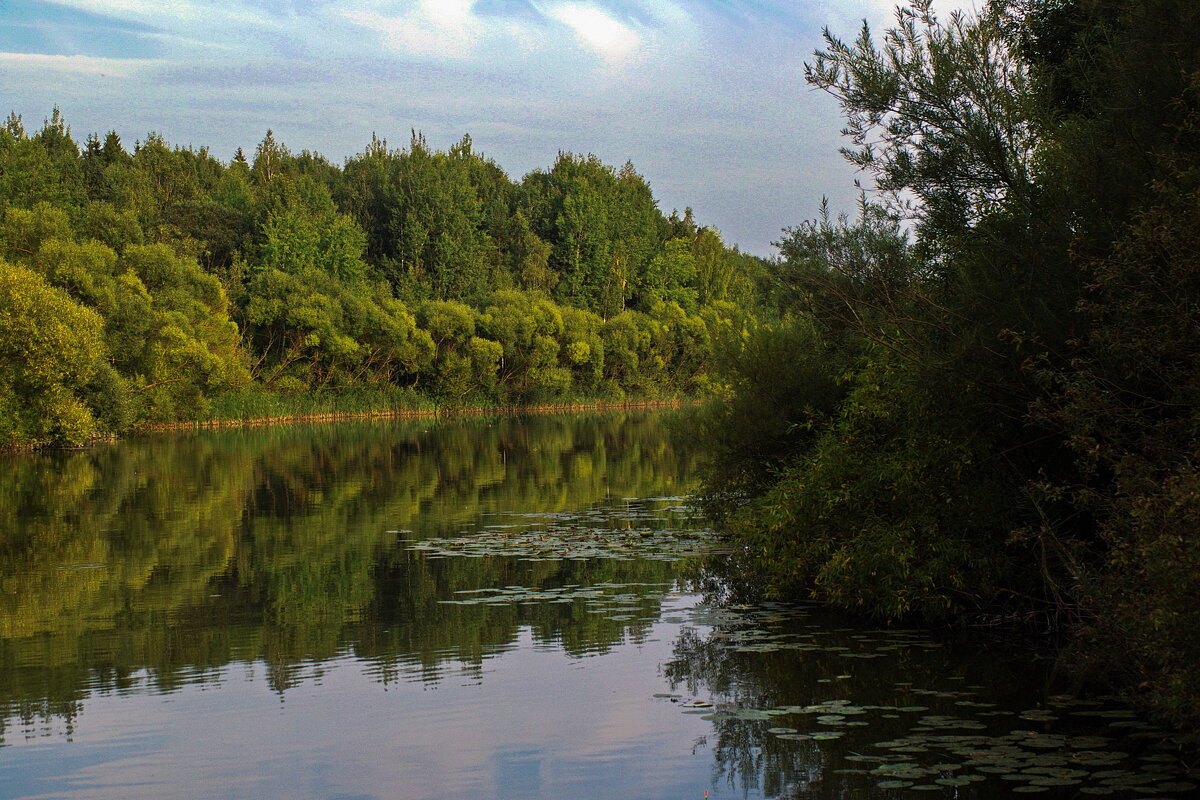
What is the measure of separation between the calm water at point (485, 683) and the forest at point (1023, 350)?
2.92 ft

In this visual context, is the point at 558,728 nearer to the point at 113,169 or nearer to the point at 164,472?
the point at 164,472

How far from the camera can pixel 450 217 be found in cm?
9031

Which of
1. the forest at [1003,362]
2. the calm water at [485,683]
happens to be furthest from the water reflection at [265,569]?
the forest at [1003,362]

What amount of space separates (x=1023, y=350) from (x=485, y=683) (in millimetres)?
5725


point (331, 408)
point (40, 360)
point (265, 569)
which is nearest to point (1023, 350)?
point (265, 569)

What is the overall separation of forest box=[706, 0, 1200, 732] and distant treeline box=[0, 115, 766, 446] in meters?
4.96

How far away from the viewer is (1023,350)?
10.0 m

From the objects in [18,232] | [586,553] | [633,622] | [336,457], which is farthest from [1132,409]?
[18,232]

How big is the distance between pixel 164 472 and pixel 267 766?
1042 inches

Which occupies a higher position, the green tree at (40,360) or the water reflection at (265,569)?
the green tree at (40,360)

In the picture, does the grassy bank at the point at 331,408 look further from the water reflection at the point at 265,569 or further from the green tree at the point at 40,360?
the water reflection at the point at 265,569

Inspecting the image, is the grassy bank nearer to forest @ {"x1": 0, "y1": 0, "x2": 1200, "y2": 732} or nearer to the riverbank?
the riverbank

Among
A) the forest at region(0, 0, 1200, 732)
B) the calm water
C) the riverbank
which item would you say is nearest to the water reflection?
the calm water

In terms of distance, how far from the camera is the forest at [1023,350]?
8.20m
